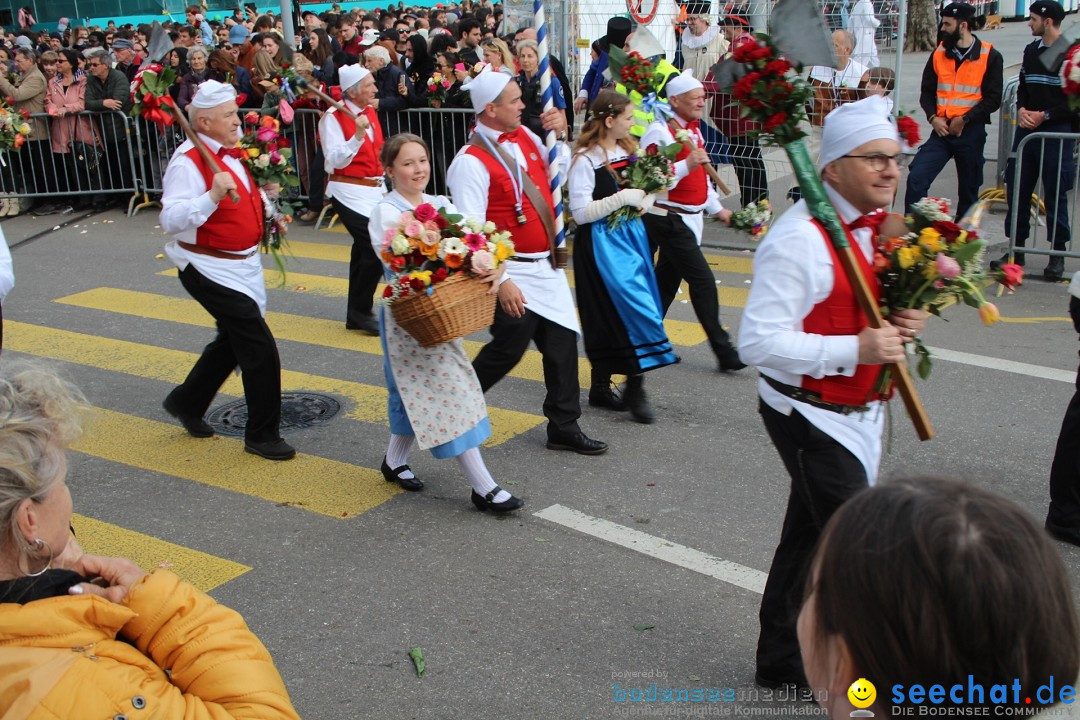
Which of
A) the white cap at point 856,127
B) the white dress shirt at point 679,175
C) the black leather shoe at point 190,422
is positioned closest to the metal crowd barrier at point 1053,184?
the white dress shirt at point 679,175

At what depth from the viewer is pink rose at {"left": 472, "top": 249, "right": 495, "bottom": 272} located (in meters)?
5.07

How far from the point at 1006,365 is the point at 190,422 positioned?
5220 mm

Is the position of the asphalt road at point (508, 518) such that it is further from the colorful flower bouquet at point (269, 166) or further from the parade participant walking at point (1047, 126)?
the parade participant walking at point (1047, 126)

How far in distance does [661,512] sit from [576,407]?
102 cm

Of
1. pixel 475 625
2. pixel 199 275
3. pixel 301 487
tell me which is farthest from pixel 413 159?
pixel 475 625

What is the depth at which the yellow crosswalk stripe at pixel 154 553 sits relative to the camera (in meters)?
4.85

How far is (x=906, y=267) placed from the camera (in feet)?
11.4

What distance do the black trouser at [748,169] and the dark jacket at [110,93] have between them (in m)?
7.83

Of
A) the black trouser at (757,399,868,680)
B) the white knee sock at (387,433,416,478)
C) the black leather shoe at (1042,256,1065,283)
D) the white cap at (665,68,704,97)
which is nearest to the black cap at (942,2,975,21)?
the black leather shoe at (1042,256,1065,283)

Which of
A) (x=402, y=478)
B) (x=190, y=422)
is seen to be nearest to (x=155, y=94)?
(x=190, y=422)

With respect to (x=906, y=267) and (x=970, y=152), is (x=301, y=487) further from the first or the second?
(x=970, y=152)

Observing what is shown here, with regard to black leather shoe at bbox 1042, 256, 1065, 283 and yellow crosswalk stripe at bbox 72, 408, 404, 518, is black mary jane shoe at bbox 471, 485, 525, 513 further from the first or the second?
black leather shoe at bbox 1042, 256, 1065, 283

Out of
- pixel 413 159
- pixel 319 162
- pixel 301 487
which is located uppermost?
pixel 413 159

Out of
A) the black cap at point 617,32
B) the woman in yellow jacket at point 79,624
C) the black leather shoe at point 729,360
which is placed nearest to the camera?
the woman in yellow jacket at point 79,624
